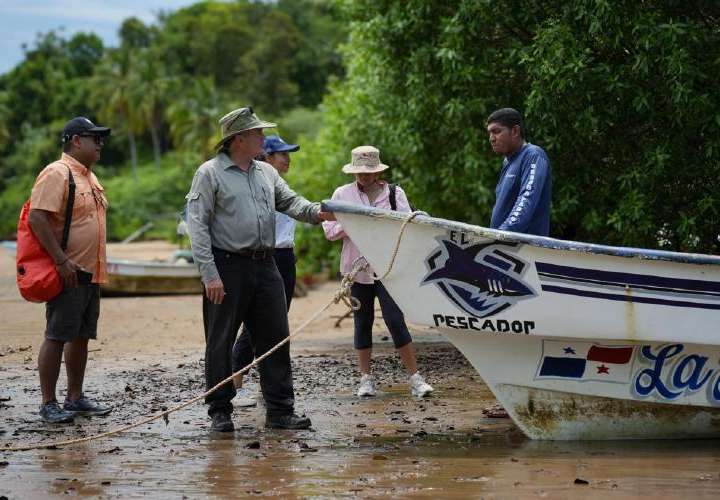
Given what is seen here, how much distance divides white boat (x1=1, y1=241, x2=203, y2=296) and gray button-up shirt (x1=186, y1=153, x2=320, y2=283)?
578 inches

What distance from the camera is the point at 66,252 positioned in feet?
23.7

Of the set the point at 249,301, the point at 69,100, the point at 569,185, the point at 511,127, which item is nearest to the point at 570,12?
the point at 569,185

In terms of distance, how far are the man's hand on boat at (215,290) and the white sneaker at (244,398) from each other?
1.36 metres

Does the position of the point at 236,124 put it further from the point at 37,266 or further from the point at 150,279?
the point at 150,279

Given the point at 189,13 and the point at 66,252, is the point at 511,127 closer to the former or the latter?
the point at 66,252

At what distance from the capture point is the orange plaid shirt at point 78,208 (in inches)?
279

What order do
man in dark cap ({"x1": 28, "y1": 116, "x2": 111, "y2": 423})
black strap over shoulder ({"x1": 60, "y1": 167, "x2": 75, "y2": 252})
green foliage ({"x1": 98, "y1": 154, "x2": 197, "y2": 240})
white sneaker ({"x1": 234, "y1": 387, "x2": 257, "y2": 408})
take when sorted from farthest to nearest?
green foliage ({"x1": 98, "y1": 154, "x2": 197, "y2": 240})
white sneaker ({"x1": 234, "y1": 387, "x2": 257, "y2": 408})
black strap over shoulder ({"x1": 60, "y1": 167, "x2": 75, "y2": 252})
man in dark cap ({"x1": 28, "y1": 116, "x2": 111, "y2": 423})

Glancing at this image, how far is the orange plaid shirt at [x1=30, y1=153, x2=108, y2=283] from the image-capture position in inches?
279

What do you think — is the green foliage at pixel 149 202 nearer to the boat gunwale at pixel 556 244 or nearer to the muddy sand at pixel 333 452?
the muddy sand at pixel 333 452

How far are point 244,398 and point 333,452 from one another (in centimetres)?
188

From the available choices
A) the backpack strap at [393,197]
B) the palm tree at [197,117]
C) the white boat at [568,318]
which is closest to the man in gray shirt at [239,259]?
the white boat at [568,318]

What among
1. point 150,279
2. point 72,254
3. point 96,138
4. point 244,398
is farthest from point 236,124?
point 150,279

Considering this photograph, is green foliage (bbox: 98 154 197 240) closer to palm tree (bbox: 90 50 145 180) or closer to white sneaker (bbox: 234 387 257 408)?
palm tree (bbox: 90 50 145 180)

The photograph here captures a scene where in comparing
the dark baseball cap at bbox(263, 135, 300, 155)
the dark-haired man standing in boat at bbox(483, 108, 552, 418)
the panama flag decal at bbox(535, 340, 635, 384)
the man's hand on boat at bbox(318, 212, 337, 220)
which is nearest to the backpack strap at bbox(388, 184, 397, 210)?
the dark baseball cap at bbox(263, 135, 300, 155)
